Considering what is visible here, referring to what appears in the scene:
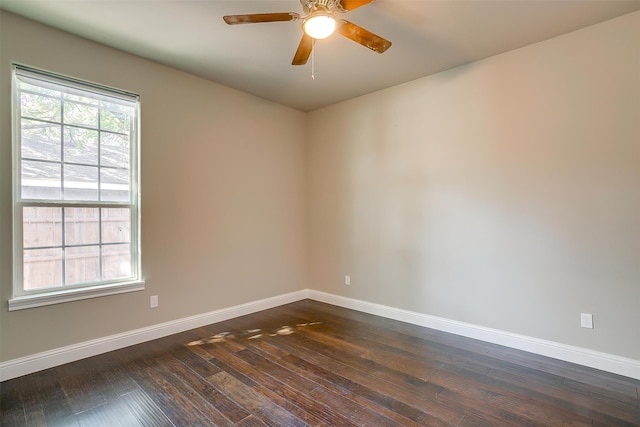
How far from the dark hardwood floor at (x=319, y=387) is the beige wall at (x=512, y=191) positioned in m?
0.51

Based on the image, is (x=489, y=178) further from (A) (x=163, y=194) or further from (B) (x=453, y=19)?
(A) (x=163, y=194)

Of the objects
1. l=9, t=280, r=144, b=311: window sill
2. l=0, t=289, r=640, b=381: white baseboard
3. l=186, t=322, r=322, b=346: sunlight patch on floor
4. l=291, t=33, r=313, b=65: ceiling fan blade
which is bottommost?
l=186, t=322, r=322, b=346: sunlight patch on floor

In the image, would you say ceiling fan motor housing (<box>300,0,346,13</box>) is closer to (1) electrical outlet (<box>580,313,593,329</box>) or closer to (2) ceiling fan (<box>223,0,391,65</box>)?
(2) ceiling fan (<box>223,0,391,65</box>)

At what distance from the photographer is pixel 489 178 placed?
3000 millimetres

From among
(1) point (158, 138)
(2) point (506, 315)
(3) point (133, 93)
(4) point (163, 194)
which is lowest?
(2) point (506, 315)

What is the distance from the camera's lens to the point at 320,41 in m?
2.67

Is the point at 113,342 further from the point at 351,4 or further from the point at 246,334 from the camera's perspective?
the point at 351,4

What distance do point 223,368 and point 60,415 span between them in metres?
1.01

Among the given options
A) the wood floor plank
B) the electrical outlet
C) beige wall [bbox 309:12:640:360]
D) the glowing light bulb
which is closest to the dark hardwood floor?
the wood floor plank

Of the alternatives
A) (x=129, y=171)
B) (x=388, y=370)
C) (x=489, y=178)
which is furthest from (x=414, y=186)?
(x=129, y=171)

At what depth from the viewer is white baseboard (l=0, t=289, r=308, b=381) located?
7.66ft

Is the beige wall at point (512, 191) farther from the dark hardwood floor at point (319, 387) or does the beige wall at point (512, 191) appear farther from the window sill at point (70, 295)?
the window sill at point (70, 295)

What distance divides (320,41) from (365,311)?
3.09 m

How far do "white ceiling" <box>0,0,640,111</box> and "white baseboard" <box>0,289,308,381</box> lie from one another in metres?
2.64
